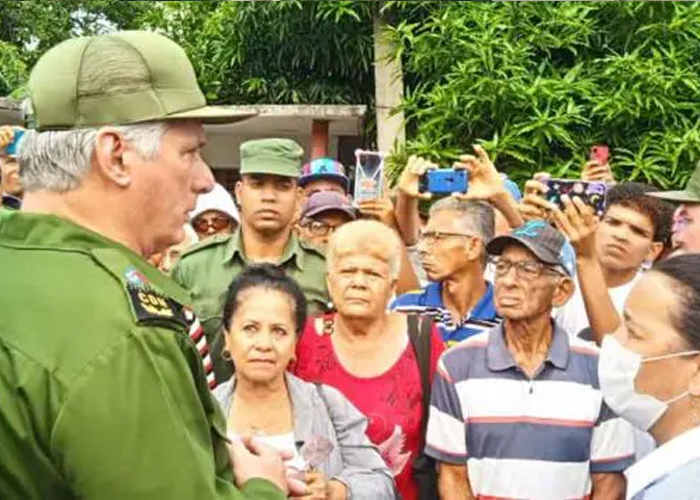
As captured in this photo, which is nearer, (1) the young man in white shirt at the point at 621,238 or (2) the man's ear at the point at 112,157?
(2) the man's ear at the point at 112,157

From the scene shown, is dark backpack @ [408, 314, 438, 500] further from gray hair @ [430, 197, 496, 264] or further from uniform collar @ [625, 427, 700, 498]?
uniform collar @ [625, 427, 700, 498]

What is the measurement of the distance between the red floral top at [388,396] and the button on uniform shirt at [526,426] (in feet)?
0.30

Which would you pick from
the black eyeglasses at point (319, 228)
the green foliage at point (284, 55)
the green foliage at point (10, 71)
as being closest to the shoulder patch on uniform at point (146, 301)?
the black eyeglasses at point (319, 228)

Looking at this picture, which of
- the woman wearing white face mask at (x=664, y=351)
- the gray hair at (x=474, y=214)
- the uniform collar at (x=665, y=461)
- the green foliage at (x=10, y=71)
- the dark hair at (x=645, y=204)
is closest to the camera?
the uniform collar at (x=665, y=461)

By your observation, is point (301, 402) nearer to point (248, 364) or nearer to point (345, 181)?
point (248, 364)

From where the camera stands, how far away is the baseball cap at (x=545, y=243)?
348 cm

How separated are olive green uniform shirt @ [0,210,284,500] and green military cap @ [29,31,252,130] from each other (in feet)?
0.78

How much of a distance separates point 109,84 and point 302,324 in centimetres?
179

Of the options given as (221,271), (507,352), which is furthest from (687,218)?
(221,271)

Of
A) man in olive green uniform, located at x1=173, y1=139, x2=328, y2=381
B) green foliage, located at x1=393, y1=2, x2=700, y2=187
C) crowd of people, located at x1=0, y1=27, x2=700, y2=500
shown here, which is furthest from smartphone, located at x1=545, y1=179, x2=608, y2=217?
green foliage, located at x1=393, y1=2, x2=700, y2=187

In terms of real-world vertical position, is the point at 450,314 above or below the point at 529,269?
below

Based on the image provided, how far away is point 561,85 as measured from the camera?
9.72 meters

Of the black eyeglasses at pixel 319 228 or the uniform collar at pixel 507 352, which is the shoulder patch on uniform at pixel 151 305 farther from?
the black eyeglasses at pixel 319 228

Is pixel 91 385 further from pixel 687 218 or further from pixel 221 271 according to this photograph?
pixel 687 218
